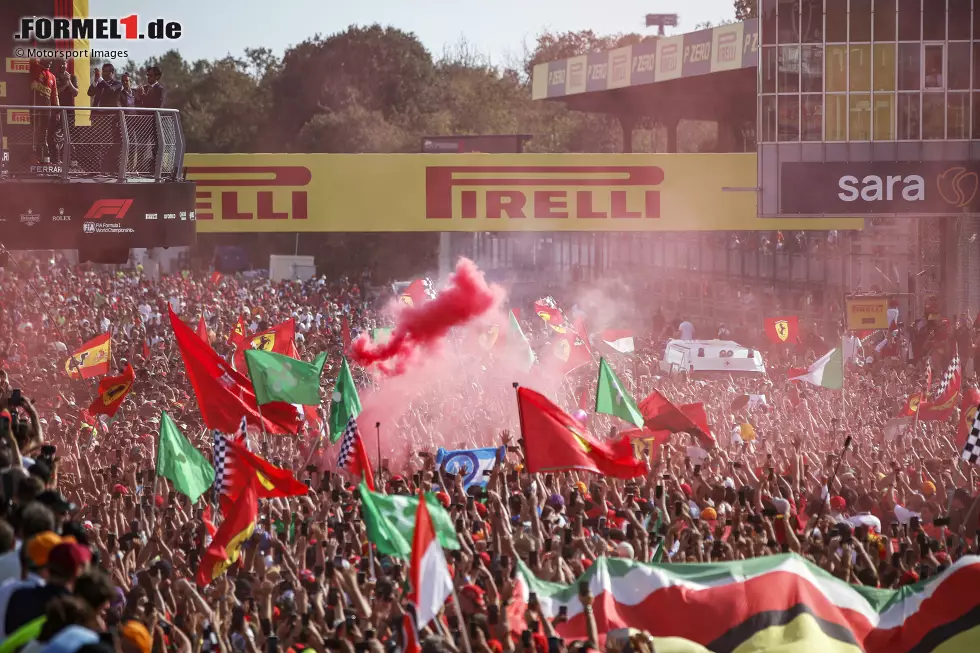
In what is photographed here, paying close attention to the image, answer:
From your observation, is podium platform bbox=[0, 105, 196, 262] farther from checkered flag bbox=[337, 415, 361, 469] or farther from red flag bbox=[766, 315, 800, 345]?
red flag bbox=[766, 315, 800, 345]

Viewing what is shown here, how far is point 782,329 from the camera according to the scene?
26.2 meters

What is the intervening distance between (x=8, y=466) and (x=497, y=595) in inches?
126

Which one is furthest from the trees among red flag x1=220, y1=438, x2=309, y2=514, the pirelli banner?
red flag x1=220, y1=438, x2=309, y2=514

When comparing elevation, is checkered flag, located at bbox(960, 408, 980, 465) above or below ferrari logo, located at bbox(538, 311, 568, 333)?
below

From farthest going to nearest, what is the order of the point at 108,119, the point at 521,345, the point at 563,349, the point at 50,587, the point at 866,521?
1. the point at 563,349
2. the point at 521,345
3. the point at 108,119
4. the point at 866,521
5. the point at 50,587

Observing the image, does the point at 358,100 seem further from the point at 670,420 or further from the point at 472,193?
the point at 670,420

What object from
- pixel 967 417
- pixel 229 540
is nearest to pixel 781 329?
pixel 967 417

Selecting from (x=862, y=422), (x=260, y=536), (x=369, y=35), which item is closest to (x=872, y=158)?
(x=862, y=422)

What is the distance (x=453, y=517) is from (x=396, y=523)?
205cm

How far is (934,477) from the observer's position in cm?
1403

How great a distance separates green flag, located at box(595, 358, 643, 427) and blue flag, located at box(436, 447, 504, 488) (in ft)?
5.41

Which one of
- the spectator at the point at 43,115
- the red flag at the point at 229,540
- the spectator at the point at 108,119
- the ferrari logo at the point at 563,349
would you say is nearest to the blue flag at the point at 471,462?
the red flag at the point at 229,540

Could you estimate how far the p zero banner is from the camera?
25.8m

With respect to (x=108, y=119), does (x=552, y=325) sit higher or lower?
lower
